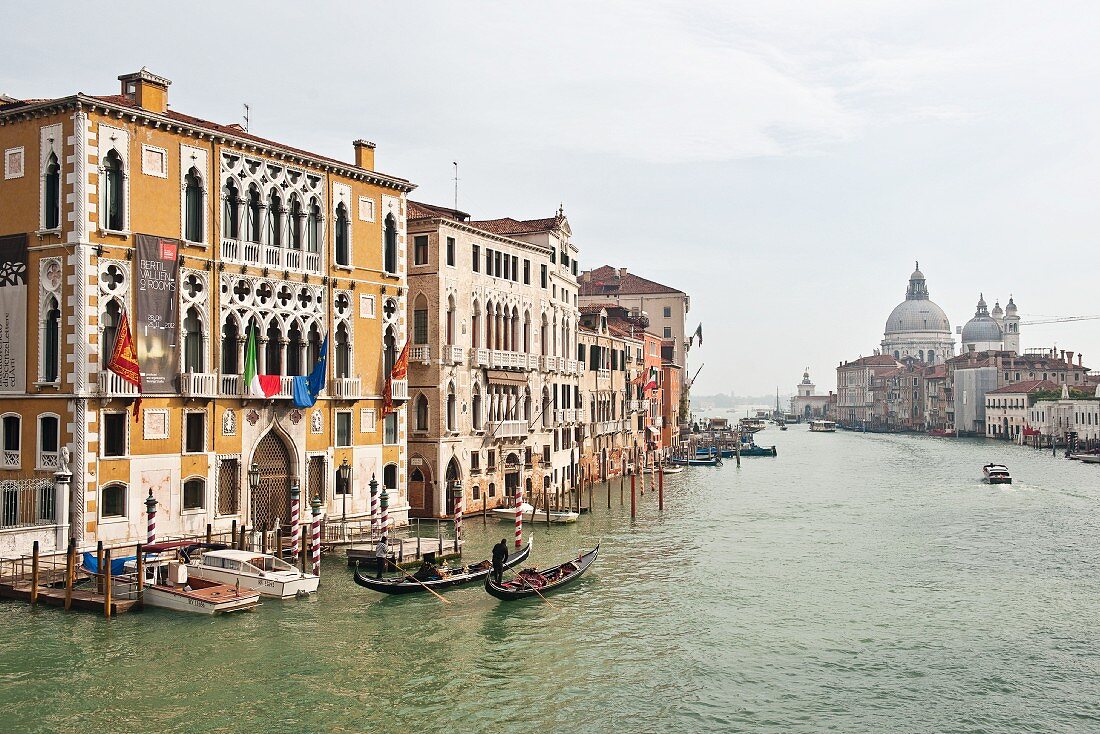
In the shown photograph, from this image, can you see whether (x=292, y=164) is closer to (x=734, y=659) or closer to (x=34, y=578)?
(x=34, y=578)

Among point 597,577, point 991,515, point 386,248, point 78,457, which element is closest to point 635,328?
point 991,515

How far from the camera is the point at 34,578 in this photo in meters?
20.8

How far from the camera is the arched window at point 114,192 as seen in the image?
23969mm

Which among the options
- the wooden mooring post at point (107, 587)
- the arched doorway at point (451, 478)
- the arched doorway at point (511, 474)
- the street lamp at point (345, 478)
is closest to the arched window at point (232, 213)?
the street lamp at point (345, 478)

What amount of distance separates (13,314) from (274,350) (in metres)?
6.26

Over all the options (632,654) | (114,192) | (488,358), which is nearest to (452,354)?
(488,358)

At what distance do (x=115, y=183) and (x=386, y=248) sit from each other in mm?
9001

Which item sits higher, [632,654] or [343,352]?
[343,352]

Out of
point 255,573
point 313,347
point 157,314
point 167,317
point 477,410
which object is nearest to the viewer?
point 255,573

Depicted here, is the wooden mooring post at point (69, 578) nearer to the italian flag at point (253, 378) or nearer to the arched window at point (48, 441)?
the arched window at point (48, 441)

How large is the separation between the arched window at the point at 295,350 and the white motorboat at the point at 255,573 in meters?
6.67

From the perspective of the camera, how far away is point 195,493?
25.8 metres

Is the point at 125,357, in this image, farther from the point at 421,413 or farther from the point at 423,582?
the point at 421,413

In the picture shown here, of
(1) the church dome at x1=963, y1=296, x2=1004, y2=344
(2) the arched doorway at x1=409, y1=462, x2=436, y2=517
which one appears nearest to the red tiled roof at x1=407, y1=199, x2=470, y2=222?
(2) the arched doorway at x1=409, y1=462, x2=436, y2=517
